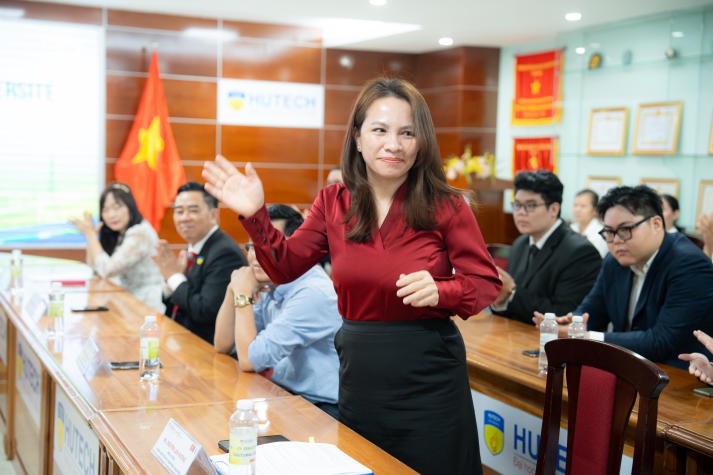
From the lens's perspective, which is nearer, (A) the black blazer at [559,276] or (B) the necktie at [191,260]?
(A) the black blazer at [559,276]

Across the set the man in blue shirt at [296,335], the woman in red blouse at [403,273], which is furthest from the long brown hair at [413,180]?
the man in blue shirt at [296,335]

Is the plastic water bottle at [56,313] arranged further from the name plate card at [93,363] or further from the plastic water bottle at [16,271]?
the plastic water bottle at [16,271]

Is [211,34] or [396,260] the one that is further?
[211,34]

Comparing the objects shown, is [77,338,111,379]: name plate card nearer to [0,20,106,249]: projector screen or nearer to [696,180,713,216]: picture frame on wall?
[696,180,713,216]: picture frame on wall

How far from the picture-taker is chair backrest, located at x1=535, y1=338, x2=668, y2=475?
1.65m

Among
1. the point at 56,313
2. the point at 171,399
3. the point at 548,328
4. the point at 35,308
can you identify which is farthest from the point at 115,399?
the point at 35,308

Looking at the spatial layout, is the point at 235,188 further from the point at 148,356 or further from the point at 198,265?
the point at 198,265

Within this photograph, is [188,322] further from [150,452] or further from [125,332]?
[150,452]

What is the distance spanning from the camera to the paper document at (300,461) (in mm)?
1581

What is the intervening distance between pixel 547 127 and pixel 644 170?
1587mm

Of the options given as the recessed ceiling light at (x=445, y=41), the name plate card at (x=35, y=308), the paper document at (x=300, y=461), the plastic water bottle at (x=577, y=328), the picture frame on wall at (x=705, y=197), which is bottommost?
the name plate card at (x=35, y=308)

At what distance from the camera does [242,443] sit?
4.86 ft

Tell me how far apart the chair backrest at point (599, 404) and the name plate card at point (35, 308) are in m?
2.37

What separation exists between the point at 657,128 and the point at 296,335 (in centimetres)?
483
